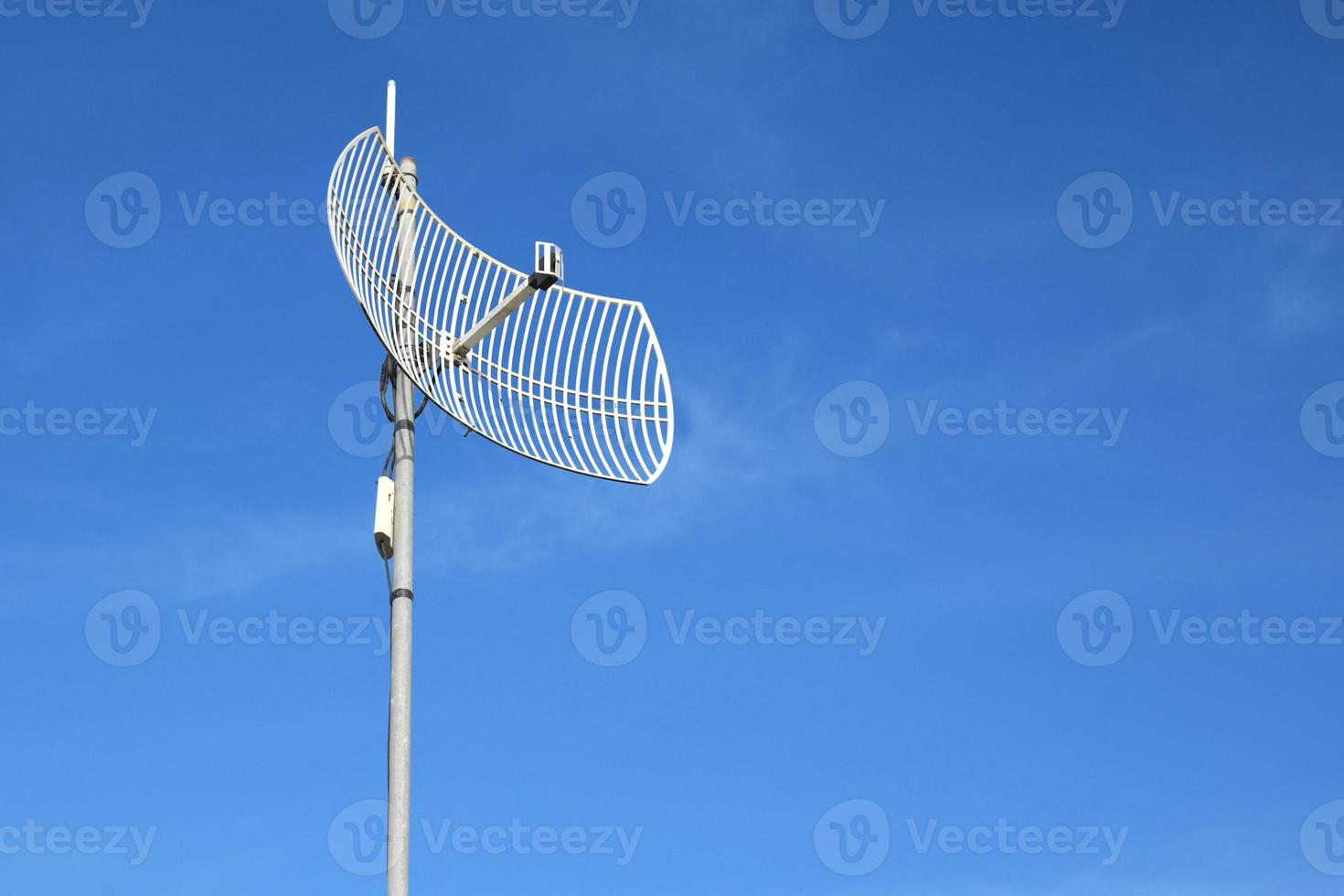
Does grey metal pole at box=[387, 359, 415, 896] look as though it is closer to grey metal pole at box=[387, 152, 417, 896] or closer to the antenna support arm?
grey metal pole at box=[387, 152, 417, 896]

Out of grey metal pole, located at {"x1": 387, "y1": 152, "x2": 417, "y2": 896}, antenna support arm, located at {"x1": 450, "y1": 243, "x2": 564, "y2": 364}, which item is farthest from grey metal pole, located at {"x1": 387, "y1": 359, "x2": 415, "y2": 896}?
antenna support arm, located at {"x1": 450, "y1": 243, "x2": 564, "y2": 364}

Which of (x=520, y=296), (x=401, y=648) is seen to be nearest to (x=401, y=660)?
(x=401, y=648)

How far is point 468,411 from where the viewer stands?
40.6 ft

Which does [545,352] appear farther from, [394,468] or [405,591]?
[405,591]

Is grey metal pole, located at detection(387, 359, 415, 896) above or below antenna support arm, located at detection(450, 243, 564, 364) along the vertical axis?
below

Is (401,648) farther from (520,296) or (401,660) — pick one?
(520,296)

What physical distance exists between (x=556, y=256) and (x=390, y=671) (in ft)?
10.6

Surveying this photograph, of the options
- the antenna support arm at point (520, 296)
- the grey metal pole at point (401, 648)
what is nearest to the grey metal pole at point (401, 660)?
the grey metal pole at point (401, 648)

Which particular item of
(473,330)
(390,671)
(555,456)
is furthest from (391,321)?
(390,671)

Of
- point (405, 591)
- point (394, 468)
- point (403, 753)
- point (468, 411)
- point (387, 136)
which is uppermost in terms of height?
point (387, 136)

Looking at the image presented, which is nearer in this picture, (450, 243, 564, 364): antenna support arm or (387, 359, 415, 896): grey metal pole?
(387, 359, 415, 896): grey metal pole

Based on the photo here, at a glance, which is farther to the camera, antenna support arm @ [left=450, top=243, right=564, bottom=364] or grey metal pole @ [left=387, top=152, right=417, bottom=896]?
antenna support arm @ [left=450, top=243, right=564, bottom=364]

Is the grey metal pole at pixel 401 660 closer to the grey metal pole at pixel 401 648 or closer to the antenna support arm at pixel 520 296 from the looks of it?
the grey metal pole at pixel 401 648

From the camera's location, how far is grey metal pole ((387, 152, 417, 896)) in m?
10.2
